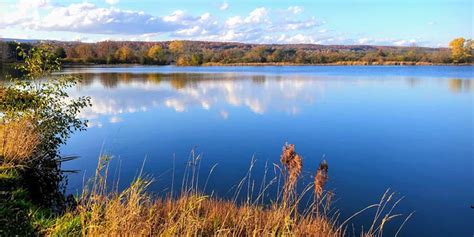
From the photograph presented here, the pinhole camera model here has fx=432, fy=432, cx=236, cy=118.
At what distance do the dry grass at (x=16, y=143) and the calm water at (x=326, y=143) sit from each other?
Result: 2.98 feet

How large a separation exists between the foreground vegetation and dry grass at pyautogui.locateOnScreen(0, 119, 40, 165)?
12 millimetres

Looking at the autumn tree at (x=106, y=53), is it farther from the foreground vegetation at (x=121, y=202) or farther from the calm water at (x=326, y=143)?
the foreground vegetation at (x=121, y=202)

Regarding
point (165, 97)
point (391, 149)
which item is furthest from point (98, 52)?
point (391, 149)

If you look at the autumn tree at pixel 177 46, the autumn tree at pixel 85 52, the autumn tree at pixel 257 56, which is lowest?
the autumn tree at pixel 257 56

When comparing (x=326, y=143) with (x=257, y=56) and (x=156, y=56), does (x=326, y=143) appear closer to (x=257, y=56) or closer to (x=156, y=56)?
(x=257, y=56)

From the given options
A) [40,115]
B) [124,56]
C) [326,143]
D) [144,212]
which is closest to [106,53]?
[124,56]

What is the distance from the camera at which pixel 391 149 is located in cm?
965

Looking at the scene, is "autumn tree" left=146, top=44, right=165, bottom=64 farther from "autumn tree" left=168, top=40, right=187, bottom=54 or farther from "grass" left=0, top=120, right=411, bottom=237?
"grass" left=0, top=120, right=411, bottom=237

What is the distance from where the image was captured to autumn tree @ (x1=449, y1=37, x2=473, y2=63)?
216 feet

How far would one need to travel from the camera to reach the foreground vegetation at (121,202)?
3.71 m

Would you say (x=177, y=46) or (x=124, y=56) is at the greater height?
(x=177, y=46)

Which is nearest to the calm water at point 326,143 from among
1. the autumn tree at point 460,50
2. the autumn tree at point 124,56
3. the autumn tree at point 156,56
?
the autumn tree at point 460,50

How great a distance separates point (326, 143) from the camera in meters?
10.2

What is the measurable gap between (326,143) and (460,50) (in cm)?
6829
